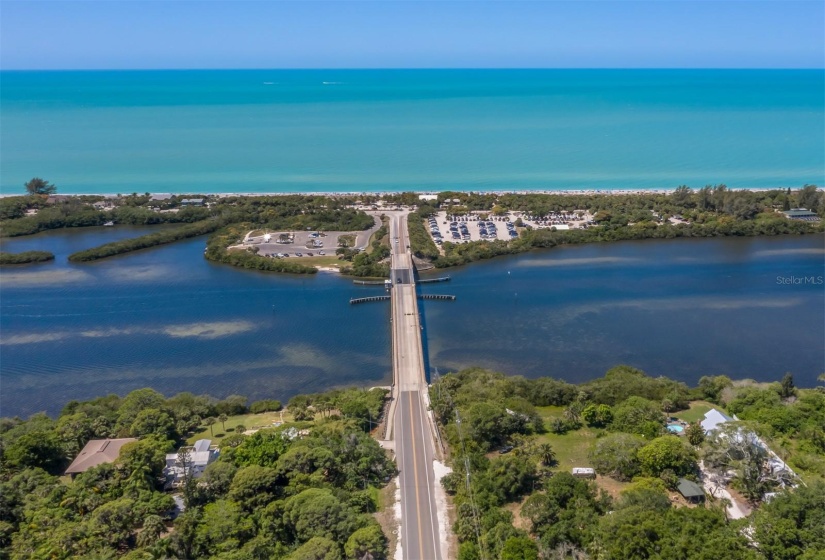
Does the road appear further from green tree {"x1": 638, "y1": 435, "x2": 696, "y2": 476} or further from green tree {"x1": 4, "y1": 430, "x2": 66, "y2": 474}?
green tree {"x1": 4, "y1": 430, "x2": 66, "y2": 474}

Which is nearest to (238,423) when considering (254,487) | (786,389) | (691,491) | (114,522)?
(254,487)


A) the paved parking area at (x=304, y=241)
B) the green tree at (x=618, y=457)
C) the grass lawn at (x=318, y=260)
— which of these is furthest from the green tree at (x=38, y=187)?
the green tree at (x=618, y=457)

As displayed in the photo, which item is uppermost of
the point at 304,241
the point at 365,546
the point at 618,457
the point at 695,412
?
the point at 304,241

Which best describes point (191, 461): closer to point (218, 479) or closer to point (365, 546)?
point (218, 479)

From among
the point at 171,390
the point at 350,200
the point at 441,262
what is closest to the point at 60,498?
the point at 171,390

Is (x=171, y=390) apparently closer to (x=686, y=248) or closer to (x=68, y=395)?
(x=68, y=395)

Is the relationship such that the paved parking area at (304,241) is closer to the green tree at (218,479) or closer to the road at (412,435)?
the road at (412,435)

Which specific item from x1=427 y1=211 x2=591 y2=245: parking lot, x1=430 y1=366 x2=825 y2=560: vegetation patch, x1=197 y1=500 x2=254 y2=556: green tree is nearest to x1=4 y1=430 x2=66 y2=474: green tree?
x1=197 y1=500 x2=254 y2=556: green tree
